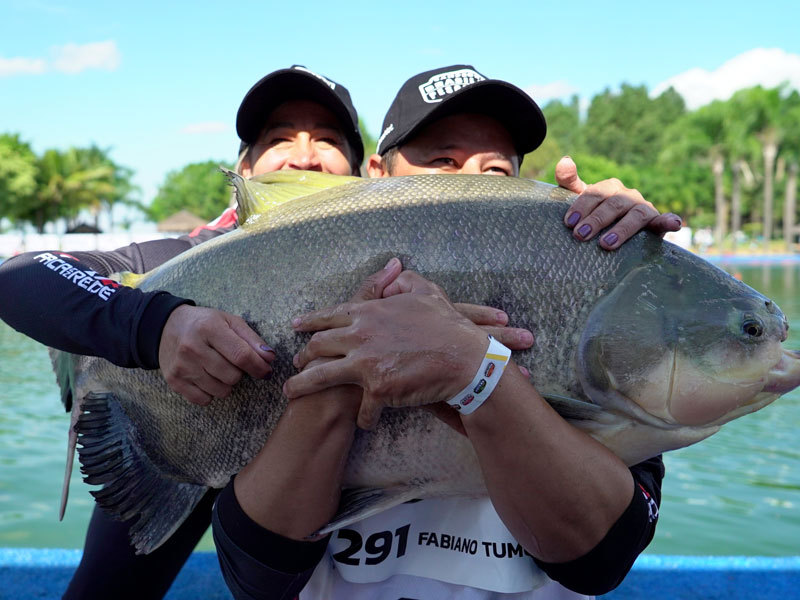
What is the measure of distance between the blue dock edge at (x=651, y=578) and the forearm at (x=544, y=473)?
215 centimetres

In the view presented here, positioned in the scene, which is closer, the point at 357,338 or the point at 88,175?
the point at 357,338

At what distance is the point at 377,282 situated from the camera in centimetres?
175

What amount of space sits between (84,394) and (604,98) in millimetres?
92047

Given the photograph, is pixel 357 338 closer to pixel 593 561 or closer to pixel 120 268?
pixel 593 561

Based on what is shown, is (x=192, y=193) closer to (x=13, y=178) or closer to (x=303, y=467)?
(x=13, y=178)

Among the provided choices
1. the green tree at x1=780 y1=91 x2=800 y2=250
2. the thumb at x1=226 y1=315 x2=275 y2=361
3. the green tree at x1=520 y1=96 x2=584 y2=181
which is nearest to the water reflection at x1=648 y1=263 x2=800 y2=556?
the thumb at x1=226 y1=315 x2=275 y2=361

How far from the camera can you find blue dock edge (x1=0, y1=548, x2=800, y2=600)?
3535 mm

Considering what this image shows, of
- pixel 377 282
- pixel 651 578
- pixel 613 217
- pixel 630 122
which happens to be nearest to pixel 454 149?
pixel 613 217

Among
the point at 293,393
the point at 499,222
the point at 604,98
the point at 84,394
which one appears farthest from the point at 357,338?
the point at 604,98

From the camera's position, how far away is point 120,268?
2.69 metres

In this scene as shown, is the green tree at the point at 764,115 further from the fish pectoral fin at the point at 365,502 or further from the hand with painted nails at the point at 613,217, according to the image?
the fish pectoral fin at the point at 365,502

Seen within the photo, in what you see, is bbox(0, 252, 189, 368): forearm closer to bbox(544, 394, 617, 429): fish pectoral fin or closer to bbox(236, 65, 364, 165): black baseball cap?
bbox(544, 394, 617, 429): fish pectoral fin

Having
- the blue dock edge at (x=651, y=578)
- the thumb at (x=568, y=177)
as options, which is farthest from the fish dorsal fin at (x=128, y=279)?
the blue dock edge at (x=651, y=578)

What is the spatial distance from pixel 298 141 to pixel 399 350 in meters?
1.91
